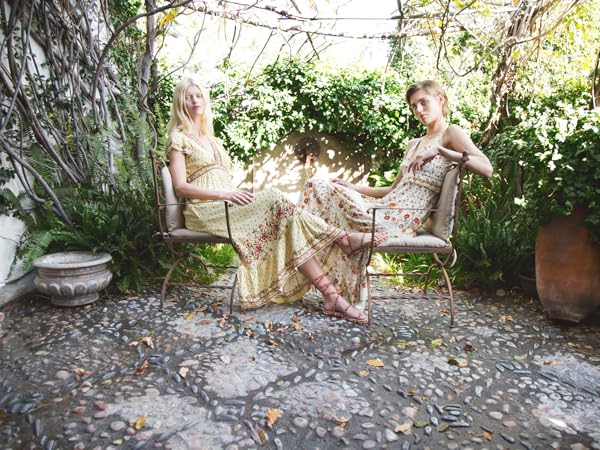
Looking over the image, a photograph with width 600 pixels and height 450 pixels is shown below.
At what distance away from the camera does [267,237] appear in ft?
9.05

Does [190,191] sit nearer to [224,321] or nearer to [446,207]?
[224,321]

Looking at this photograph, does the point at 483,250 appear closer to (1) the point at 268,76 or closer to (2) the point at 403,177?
(2) the point at 403,177

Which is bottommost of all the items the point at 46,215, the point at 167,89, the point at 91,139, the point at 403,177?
the point at 46,215

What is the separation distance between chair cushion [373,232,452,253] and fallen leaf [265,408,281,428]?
123cm

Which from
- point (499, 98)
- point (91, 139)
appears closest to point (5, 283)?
point (91, 139)

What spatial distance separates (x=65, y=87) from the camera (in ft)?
11.0

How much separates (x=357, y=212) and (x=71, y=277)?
196cm

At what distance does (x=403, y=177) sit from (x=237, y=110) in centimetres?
346

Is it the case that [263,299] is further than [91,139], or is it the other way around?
[91,139]

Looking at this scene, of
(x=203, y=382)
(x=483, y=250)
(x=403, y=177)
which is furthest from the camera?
(x=483, y=250)

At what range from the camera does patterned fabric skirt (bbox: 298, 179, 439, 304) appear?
2754mm

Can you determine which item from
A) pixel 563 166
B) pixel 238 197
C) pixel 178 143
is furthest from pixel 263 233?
pixel 563 166

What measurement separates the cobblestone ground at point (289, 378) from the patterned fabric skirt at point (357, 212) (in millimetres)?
312

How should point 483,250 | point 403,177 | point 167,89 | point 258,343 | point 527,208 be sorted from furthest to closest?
point 167,89 < point 483,250 < point 403,177 < point 527,208 < point 258,343
